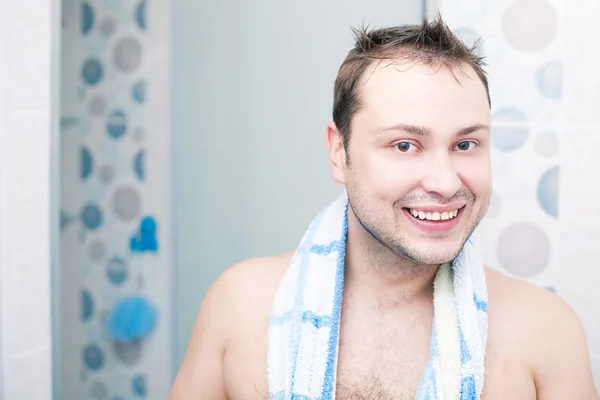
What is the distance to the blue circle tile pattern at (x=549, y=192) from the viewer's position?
1517 millimetres

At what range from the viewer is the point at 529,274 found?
156 cm

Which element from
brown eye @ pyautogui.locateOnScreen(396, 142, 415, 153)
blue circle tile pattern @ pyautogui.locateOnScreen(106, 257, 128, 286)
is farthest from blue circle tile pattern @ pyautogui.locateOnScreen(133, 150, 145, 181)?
brown eye @ pyautogui.locateOnScreen(396, 142, 415, 153)

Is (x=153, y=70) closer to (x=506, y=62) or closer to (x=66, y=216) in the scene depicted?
(x=66, y=216)

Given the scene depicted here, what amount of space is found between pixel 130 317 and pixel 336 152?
1.07m

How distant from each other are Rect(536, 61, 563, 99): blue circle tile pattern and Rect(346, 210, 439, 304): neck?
1.69 ft

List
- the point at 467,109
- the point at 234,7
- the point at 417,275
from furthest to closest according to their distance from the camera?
the point at 234,7 → the point at 417,275 → the point at 467,109

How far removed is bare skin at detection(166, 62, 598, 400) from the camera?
113 cm

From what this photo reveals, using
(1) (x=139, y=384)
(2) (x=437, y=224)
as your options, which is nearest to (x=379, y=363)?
(2) (x=437, y=224)

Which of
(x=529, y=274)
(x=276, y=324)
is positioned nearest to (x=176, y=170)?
(x=276, y=324)

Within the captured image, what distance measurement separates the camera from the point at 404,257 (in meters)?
1.21

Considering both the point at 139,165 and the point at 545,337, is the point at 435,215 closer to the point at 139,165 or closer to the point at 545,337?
the point at 545,337

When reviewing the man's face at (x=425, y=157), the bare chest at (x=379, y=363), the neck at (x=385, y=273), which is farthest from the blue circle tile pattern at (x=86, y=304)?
the man's face at (x=425, y=157)

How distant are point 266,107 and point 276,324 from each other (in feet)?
2.77

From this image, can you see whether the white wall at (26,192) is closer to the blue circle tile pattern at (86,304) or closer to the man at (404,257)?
the man at (404,257)
